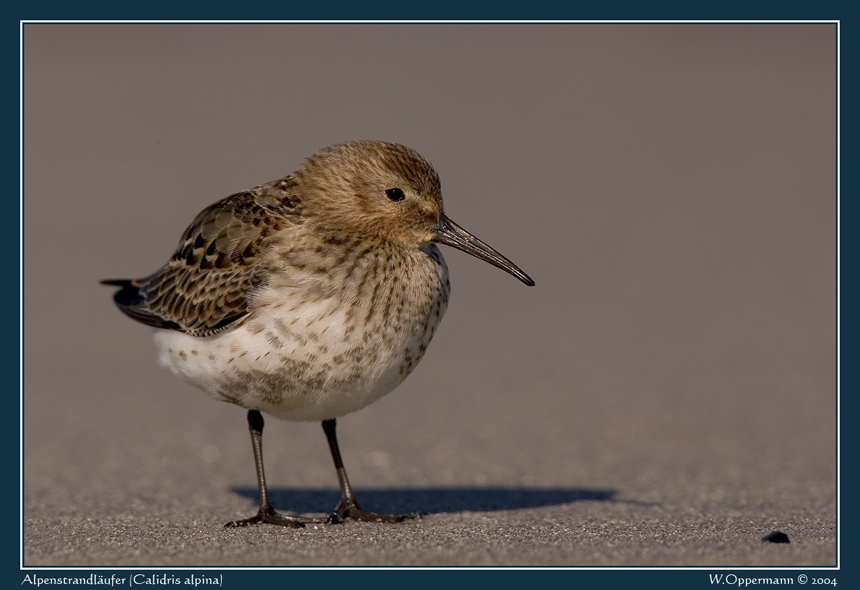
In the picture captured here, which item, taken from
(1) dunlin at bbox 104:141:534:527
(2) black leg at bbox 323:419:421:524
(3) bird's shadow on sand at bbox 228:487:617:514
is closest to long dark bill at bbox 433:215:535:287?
(1) dunlin at bbox 104:141:534:527

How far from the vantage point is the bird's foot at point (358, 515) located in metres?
6.29

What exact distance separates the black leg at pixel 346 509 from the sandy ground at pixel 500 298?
0.24 meters

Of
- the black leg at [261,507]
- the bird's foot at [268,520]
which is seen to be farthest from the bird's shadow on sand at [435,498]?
the bird's foot at [268,520]

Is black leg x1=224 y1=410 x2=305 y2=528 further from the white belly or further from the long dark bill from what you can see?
the long dark bill

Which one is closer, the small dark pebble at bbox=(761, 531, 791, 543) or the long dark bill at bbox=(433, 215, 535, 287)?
the small dark pebble at bbox=(761, 531, 791, 543)

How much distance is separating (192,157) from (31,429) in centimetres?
648

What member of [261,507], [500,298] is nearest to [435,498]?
[261,507]

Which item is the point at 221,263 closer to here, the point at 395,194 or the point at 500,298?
the point at 395,194

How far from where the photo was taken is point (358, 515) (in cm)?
637

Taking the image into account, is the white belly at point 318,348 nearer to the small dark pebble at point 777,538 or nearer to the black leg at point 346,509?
the black leg at point 346,509

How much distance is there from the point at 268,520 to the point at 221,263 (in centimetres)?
129

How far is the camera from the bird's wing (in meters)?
5.93

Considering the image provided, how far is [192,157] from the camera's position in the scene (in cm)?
1464

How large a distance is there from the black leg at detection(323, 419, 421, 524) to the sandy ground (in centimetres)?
24
